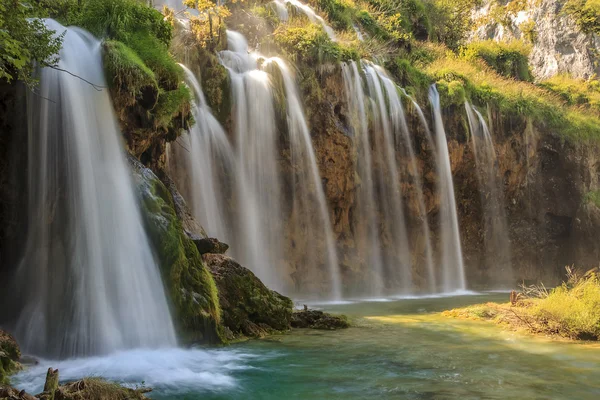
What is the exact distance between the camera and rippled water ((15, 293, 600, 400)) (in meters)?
5.79

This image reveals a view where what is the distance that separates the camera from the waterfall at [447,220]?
20.5m

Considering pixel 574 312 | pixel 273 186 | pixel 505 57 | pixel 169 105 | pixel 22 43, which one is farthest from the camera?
pixel 505 57

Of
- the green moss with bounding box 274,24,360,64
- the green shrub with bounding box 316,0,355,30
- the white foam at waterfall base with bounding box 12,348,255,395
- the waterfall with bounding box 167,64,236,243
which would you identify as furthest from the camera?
the green shrub with bounding box 316,0,355,30

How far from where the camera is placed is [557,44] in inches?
1633

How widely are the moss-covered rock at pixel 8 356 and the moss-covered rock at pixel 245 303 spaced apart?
3147mm

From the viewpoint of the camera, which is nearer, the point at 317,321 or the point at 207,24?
the point at 317,321

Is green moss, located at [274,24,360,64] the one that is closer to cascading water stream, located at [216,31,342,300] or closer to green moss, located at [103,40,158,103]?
cascading water stream, located at [216,31,342,300]

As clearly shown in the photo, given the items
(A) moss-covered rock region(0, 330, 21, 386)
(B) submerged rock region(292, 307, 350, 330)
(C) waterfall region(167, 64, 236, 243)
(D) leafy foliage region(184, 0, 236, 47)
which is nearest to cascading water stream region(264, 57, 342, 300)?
(D) leafy foliage region(184, 0, 236, 47)

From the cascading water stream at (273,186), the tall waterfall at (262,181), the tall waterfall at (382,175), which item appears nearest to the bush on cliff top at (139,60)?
the tall waterfall at (262,181)

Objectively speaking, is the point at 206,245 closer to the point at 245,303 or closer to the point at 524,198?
the point at 245,303

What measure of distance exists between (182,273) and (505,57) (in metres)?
28.1

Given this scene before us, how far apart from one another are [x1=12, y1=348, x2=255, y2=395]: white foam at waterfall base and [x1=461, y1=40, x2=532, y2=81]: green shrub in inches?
1056

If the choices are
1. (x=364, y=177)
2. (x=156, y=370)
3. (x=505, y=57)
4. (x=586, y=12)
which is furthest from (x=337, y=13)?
(x=156, y=370)

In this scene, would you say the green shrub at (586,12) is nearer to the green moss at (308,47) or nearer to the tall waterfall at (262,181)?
the green moss at (308,47)
